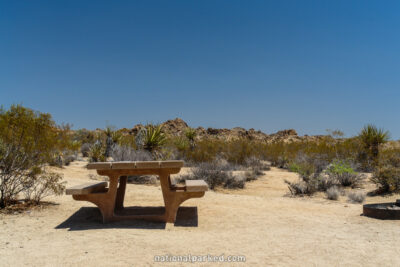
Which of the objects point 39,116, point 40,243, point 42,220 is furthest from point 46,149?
point 40,243

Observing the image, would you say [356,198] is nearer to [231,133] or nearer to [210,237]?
[210,237]

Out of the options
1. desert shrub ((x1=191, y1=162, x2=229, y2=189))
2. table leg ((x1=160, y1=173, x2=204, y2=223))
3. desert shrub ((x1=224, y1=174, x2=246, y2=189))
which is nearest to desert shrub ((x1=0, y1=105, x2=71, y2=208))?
table leg ((x1=160, y1=173, x2=204, y2=223))

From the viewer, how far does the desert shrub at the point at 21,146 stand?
5.87m

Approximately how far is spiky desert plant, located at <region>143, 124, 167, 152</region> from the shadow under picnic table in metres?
7.95

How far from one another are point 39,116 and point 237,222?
15.1 feet

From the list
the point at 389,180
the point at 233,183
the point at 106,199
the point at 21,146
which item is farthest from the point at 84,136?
the point at 389,180

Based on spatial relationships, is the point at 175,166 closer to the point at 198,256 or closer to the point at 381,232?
the point at 198,256

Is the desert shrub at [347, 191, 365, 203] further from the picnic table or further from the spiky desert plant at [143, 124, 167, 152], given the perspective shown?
the spiky desert plant at [143, 124, 167, 152]

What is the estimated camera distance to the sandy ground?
3488mm

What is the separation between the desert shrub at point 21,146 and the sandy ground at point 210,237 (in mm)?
822

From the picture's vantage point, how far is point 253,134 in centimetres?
4719

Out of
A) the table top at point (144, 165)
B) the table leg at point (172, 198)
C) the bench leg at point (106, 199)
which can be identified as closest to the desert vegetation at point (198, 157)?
the bench leg at point (106, 199)

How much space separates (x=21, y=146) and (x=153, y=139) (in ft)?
27.1

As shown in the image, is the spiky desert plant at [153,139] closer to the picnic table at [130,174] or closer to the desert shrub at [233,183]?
the desert shrub at [233,183]
